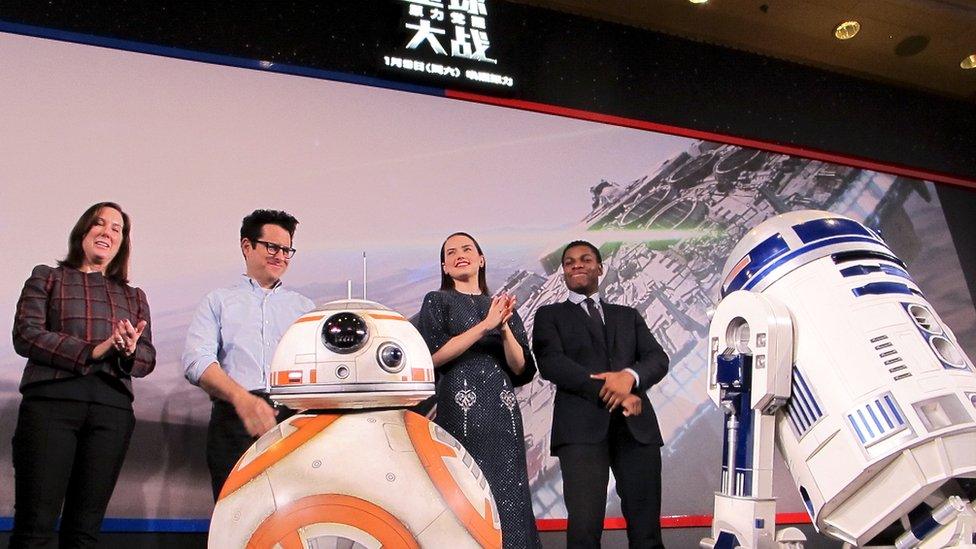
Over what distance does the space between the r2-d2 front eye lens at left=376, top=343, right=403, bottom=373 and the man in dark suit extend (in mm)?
A: 1889

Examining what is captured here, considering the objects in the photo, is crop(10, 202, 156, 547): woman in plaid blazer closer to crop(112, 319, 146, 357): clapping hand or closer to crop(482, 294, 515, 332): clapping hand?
crop(112, 319, 146, 357): clapping hand

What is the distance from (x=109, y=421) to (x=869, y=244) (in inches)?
109

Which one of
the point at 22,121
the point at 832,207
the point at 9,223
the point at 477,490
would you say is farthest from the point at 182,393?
the point at 832,207

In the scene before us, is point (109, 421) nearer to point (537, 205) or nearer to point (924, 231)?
point (537, 205)

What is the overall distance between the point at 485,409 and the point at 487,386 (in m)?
0.09

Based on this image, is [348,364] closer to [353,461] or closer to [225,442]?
[353,461]

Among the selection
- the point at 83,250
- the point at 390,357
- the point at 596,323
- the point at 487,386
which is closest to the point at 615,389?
the point at 596,323

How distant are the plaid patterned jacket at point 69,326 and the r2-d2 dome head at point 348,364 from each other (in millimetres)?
1849

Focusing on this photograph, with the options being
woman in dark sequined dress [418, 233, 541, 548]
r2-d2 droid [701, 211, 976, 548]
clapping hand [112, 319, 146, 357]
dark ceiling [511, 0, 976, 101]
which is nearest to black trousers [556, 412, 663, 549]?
woman in dark sequined dress [418, 233, 541, 548]

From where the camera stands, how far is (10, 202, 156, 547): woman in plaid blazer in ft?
9.42

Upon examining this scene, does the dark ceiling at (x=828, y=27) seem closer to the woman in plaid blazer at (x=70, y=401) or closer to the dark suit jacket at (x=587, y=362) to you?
the dark suit jacket at (x=587, y=362)

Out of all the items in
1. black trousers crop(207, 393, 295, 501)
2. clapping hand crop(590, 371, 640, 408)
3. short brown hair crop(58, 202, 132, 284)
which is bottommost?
black trousers crop(207, 393, 295, 501)

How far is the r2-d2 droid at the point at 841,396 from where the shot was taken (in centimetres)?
179

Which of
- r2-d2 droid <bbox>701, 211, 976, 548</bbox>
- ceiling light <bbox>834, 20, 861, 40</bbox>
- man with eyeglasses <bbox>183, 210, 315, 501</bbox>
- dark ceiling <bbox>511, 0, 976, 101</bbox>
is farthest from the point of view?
ceiling light <bbox>834, 20, 861, 40</bbox>
